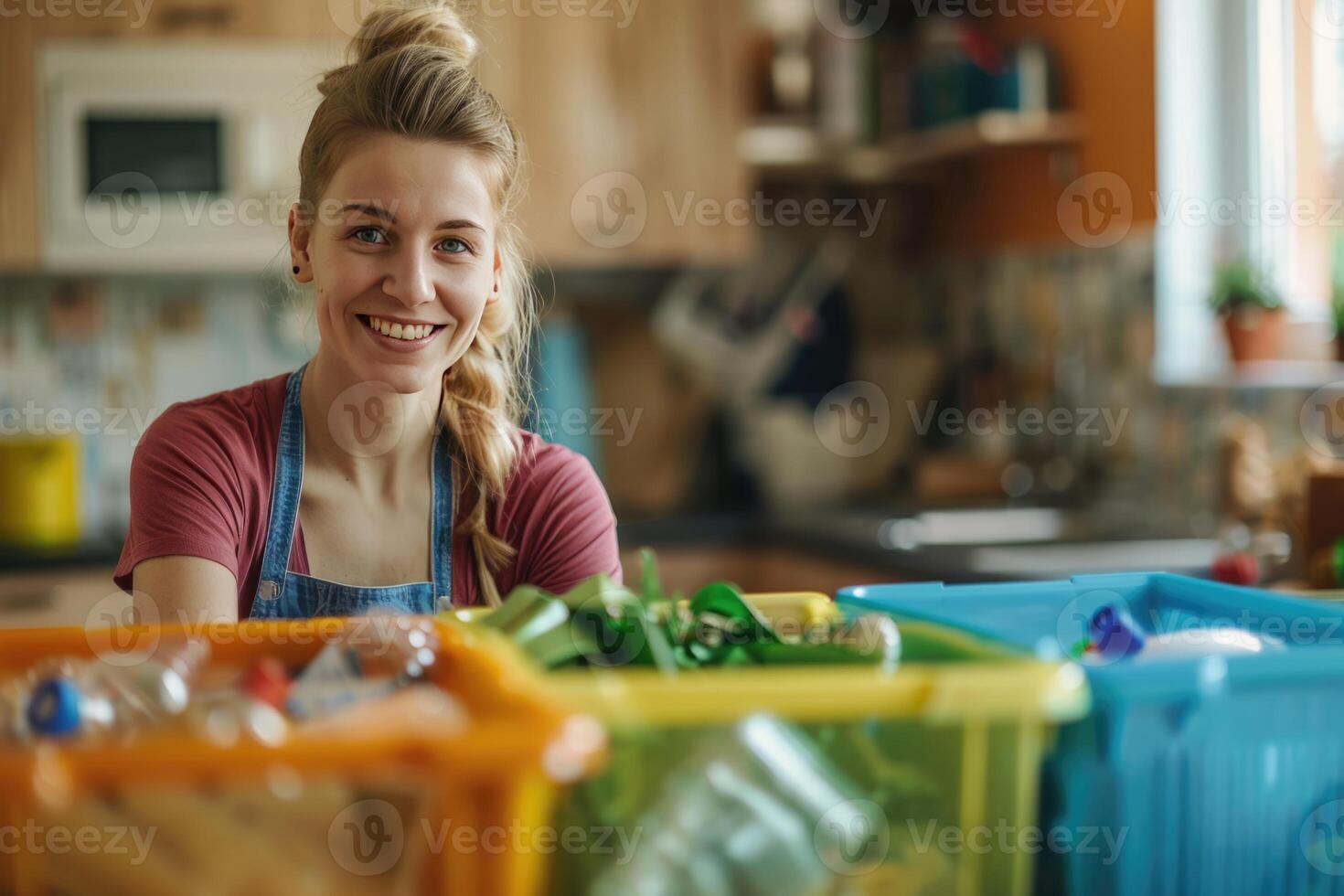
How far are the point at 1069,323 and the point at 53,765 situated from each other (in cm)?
281

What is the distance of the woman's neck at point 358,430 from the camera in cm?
137

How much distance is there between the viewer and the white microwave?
9.43ft

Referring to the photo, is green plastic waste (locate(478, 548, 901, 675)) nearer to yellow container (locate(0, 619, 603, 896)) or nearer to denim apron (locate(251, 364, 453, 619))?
yellow container (locate(0, 619, 603, 896))

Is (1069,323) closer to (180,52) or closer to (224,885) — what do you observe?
(180,52)

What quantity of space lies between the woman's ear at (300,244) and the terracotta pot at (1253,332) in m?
1.77

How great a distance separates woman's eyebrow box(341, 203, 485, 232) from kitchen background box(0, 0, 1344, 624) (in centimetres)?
119

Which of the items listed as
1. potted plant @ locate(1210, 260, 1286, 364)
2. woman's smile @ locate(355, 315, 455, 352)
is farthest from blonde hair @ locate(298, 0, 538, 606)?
potted plant @ locate(1210, 260, 1286, 364)

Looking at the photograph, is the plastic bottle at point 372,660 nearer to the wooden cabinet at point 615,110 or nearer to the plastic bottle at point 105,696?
the plastic bottle at point 105,696

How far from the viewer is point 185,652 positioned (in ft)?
2.64

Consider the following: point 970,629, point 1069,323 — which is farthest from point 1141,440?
point 970,629

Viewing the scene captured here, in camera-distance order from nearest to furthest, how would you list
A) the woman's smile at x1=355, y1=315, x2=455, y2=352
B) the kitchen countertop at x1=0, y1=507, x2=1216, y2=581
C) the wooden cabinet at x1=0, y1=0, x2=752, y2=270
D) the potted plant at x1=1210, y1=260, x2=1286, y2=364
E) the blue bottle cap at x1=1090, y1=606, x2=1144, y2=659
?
1. the blue bottle cap at x1=1090, y1=606, x2=1144, y2=659
2. the woman's smile at x1=355, y1=315, x2=455, y2=352
3. the kitchen countertop at x1=0, y1=507, x2=1216, y2=581
4. the potted plant at x1=1210, y1=260, x2=1286, y2=364
5. the wooden cabinet at x1=0, y1=0, x2=752, y2=270

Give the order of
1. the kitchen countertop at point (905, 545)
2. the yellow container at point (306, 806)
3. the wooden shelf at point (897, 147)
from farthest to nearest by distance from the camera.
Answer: the wooden shelf at point (897, 147) → the kitchen countertop at point (905, 545) → the yellow container at point (306, 806)

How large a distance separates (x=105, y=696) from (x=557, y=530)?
0.70m

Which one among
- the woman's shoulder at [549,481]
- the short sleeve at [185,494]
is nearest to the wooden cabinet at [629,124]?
the woman's shoulder at [549,481]
